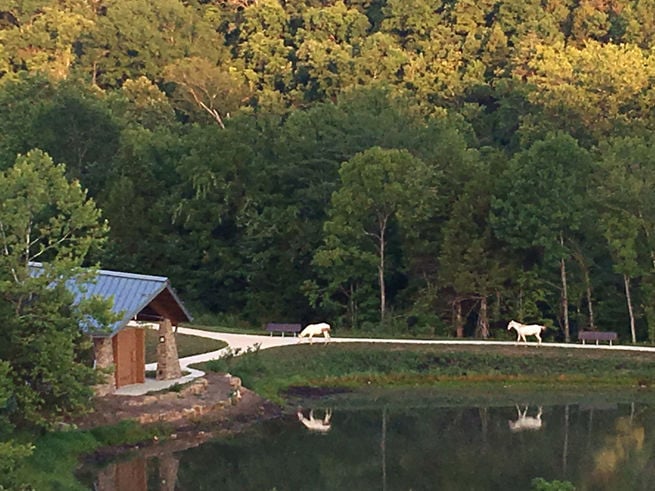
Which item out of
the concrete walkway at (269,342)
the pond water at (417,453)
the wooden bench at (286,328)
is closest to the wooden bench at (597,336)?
the concrete walkway at (269,342)

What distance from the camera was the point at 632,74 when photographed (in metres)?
59.3

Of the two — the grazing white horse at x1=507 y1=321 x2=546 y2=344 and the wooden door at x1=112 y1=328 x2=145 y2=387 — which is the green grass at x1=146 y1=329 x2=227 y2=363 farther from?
the grazing white horse at x1=507 y1=321 x2=546 y2=344

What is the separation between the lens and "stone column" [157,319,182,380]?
30000 mm

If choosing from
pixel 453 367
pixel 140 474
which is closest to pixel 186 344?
pixel 453 367

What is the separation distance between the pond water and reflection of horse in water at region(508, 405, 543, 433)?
3 cm

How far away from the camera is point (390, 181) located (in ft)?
140

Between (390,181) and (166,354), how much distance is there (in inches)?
589

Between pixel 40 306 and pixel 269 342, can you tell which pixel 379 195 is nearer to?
pixel 269 342

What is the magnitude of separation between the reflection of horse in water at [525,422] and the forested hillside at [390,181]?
10283 mm

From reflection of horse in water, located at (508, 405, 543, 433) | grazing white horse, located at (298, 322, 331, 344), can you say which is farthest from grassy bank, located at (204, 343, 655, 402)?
reflection of horse in water, located at (508, 405, 543, 433)

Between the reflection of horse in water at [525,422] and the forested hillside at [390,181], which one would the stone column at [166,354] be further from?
the forested hillside at [390,181]

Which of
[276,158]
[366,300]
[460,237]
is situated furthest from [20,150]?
[460,237]

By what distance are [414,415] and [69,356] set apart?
1109 cm

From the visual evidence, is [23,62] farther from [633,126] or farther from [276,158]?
[633,126]
